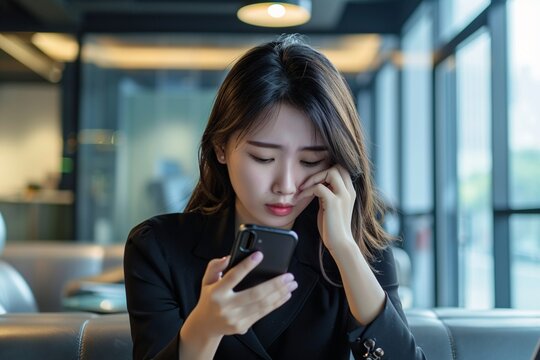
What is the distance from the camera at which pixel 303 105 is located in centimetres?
125

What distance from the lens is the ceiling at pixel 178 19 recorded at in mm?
6898

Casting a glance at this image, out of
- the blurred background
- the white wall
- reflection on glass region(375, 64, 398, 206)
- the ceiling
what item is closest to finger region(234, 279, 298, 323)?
the blurred background

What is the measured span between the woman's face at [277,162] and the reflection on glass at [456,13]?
3.33 m

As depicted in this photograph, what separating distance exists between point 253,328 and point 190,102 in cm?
620

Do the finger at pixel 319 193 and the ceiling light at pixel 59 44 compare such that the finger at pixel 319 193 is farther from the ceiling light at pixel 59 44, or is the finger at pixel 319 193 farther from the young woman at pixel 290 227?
the ceiling light at pixel 59 44

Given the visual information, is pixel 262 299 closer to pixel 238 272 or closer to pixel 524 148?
pixel 238 272

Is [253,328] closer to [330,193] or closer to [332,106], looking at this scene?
[330,193]

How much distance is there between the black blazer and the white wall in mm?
10560

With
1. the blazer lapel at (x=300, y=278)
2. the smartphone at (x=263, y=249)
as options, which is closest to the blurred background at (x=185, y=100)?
the blazer lapel at (x=300, y=278)

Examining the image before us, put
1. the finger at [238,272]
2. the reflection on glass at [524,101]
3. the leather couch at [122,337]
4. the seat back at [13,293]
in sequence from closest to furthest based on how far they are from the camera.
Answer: the finger at [238,272] < the leather couch at [122,337] < the seat back at [13,293] < the reflection on glass at [524,101]

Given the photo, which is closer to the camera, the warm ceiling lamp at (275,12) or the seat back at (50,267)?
the seat back at (50,267)

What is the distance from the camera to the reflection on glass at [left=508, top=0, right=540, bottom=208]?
3475 millimetres

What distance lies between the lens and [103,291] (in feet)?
8.96

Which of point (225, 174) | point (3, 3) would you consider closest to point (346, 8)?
point (3, 3)
